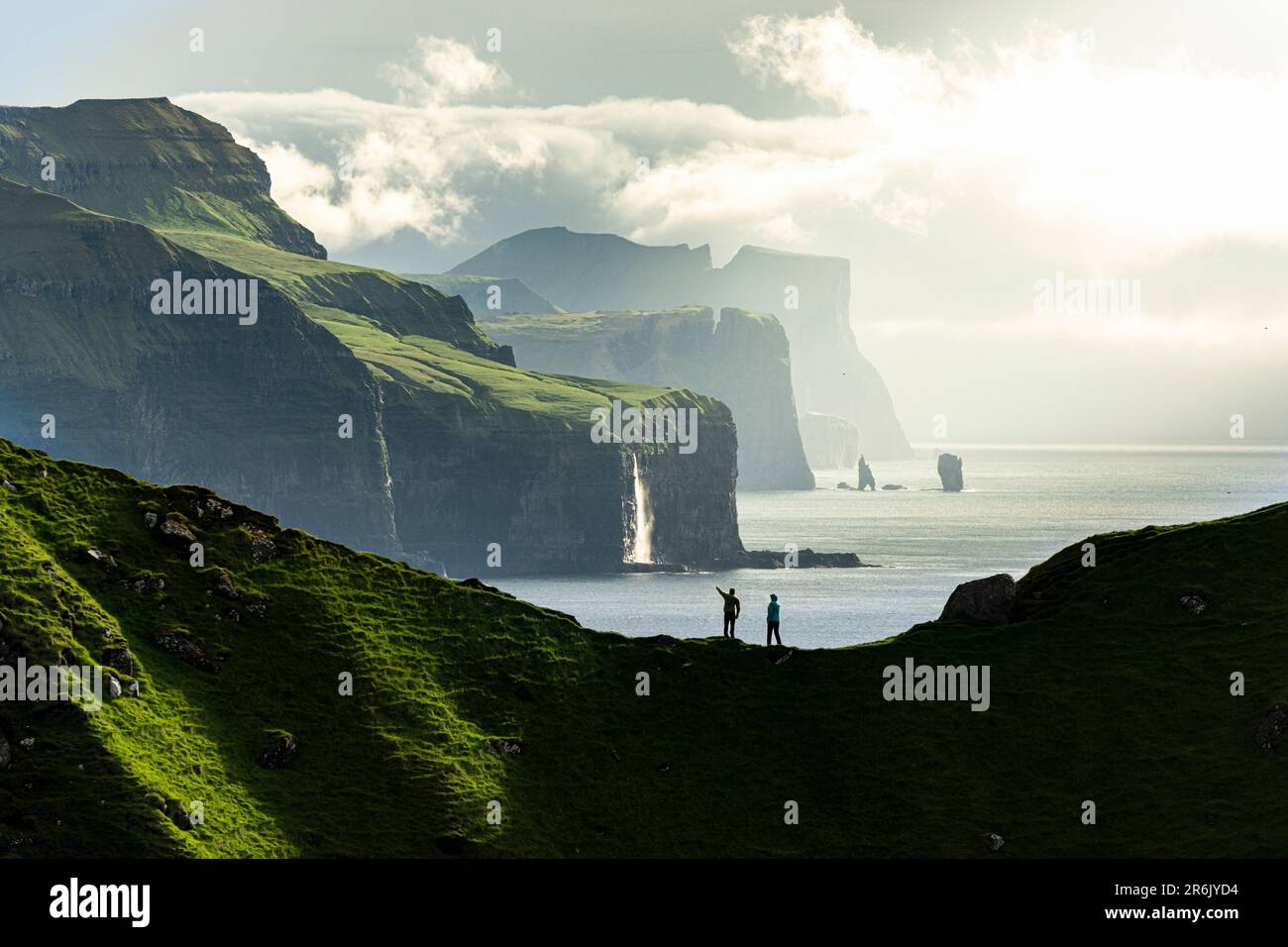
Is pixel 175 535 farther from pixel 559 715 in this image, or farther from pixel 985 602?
pixel 985 602

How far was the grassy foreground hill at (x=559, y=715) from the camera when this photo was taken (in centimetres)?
6103

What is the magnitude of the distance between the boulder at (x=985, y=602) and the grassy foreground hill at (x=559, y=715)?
3.61 ft

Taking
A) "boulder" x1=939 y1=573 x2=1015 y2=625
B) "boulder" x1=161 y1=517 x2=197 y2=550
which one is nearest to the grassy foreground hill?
"boulder" x1=161 y1=517 x2=197 y2=550

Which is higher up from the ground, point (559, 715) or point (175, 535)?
point (175, 535)

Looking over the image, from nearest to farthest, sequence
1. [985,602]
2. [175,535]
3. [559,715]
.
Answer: [559,715], [175,535], [985,602]

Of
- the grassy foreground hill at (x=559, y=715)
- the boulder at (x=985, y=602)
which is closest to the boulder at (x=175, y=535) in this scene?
the grassy foreground hill at (x=559, y=715)

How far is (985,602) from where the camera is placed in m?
80.2

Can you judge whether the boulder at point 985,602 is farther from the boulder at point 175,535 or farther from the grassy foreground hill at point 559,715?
the boulder at point 175,535

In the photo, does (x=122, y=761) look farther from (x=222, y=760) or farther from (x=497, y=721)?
(x=497, y=721)

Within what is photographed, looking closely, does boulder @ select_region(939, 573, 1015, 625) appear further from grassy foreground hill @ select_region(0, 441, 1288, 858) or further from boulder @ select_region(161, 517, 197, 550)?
boulder @ select_region(161, 517, 197, 550)

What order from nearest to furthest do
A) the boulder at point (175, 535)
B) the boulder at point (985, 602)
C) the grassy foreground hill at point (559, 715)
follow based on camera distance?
the grassy foreground hill at point (559, 715)
the boulder at point (175, 535)
the boulder at point (985, 602)

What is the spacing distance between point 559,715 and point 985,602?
77.2ft

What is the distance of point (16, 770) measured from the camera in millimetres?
58281

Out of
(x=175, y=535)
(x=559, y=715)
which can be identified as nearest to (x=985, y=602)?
(x=559, y=715)
